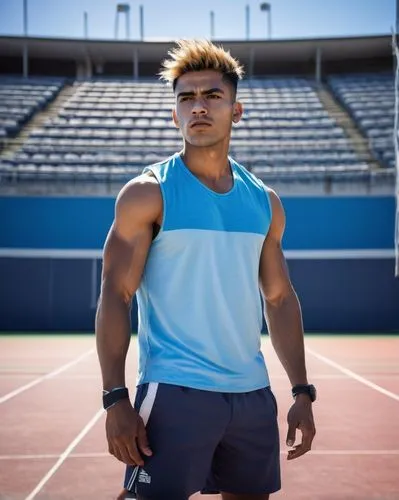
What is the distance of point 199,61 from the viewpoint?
2.74 metres

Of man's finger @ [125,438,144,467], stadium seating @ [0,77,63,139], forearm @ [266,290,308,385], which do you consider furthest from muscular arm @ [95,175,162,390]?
stadium seating @ [0,77,63,139]

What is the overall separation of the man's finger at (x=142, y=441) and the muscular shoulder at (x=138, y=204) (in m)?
0.67

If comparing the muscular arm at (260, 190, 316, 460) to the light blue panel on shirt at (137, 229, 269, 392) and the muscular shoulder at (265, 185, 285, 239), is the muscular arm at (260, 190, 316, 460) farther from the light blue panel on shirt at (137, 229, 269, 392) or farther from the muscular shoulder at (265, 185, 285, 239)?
the light blue panel on shirt at (137, 229, 269, 392)

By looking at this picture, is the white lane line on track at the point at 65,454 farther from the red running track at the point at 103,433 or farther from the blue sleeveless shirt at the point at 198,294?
the blue sleeveless shirt at the point at 198,294

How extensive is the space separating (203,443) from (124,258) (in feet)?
2.18

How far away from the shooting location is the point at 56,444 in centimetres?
586

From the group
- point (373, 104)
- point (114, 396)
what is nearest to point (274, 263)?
point (114, 396)

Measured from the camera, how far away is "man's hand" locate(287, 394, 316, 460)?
9.03 feet

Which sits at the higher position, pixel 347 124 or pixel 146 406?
pixel 347 124

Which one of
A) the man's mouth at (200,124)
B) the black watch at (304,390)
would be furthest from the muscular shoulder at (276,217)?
the black watch at (304,390)

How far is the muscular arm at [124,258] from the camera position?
2.49 m

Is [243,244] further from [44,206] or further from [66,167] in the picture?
[66,167]

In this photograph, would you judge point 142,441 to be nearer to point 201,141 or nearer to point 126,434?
point 126,434

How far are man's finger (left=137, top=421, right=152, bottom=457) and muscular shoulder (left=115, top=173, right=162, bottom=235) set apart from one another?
2.19ft
